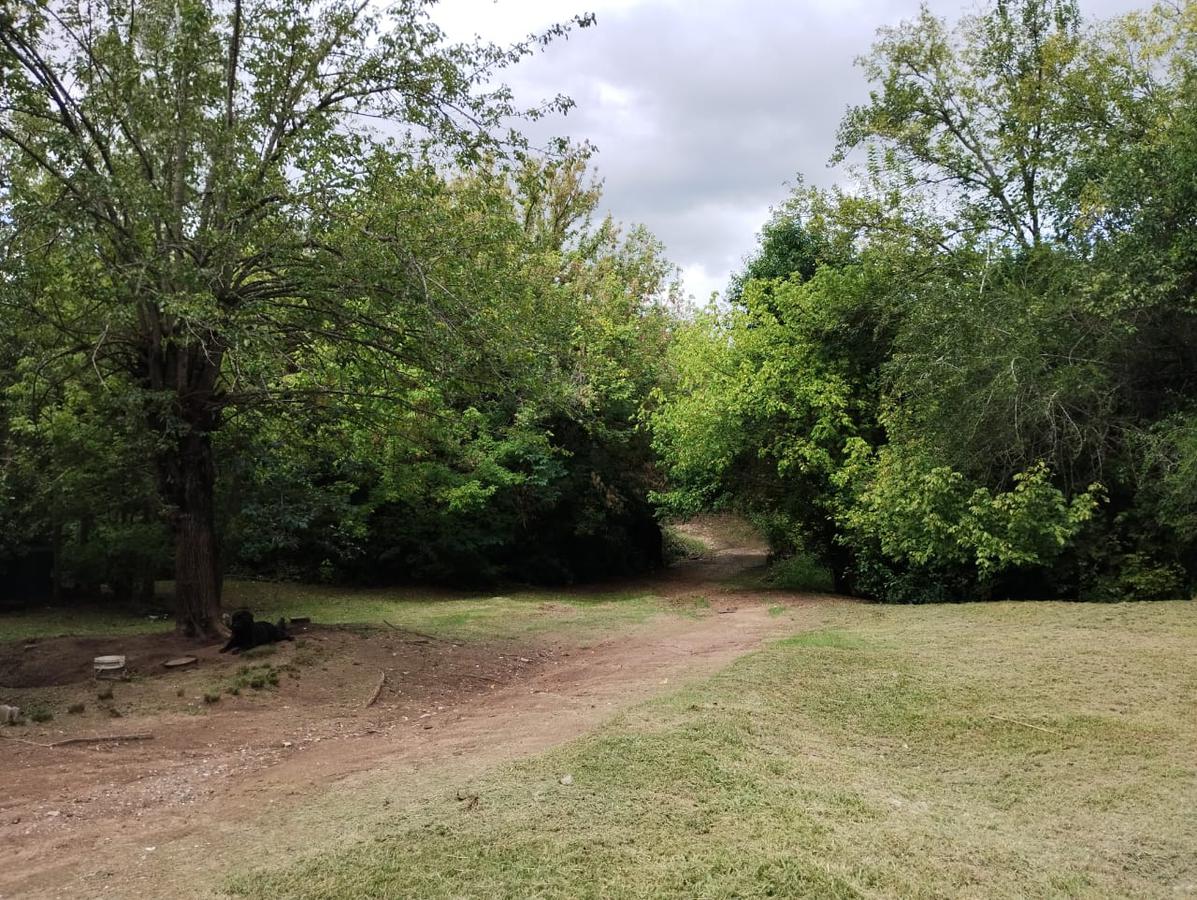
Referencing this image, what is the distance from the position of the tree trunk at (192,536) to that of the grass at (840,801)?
19.4 feet

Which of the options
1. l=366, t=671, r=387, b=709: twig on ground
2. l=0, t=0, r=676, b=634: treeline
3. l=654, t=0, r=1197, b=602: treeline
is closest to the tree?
l=0, t=0, r=676, b=634: treeline

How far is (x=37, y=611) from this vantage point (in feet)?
47.6

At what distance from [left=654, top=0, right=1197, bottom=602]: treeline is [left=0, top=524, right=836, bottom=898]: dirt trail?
5750 millimetres

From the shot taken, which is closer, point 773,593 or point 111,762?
point 111,762

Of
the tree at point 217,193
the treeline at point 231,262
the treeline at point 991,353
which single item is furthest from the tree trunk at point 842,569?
the tree at point 217,193

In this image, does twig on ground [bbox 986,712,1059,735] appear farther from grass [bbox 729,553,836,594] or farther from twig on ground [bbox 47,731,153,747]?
grass [bbox 729,553,836,594]

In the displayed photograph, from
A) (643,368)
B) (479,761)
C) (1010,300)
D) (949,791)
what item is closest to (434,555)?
(643,368)

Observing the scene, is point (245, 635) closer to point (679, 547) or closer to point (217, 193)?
point (217, 193)

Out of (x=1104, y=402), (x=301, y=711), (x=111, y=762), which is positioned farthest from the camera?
(x=1104, y=402)

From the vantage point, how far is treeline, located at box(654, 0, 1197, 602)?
11.6 metres

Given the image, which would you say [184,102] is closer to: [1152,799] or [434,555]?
[1152,799]

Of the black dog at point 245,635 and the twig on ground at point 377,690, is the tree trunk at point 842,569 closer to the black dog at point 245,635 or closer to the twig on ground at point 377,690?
the twig on ground at point 377,690

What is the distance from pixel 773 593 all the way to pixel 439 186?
11.1m

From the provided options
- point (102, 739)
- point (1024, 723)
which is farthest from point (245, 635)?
point (1024, 723)
